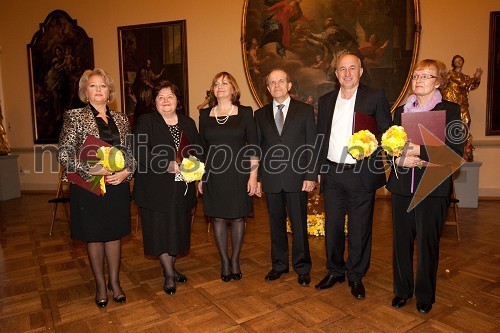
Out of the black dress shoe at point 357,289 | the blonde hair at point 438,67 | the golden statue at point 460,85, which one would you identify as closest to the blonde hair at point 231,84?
the blonde hair at point 438,67

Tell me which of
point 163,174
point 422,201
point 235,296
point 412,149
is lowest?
point 235,296

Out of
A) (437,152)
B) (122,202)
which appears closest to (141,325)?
(122,202)

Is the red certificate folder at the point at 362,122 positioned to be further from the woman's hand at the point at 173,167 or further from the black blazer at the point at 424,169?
the woman's hand at the point at 173,167

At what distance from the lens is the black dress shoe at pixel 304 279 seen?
11.4 feet

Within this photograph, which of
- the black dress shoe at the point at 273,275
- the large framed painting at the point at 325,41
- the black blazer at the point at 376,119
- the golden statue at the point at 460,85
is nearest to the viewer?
the black blazer at the point at 376,119

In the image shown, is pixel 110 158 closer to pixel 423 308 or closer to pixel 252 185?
pixel 252 185

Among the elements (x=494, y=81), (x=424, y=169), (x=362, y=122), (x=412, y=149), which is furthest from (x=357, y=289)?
(x=494, y=81)

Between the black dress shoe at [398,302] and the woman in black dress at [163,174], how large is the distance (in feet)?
5.94

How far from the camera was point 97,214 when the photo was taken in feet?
9.95

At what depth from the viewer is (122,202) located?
3158 mm

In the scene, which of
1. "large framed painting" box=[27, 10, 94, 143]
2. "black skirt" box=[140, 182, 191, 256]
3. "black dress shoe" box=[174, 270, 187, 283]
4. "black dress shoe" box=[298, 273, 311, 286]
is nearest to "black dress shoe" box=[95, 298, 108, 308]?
"black skirt" box=[140, 182, 191, 256]

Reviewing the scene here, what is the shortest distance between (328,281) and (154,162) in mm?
1845

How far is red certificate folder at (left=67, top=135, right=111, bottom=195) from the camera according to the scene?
9.45 feet

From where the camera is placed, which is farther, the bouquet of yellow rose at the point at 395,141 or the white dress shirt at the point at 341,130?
the white dress shirt at the point at 341,130
